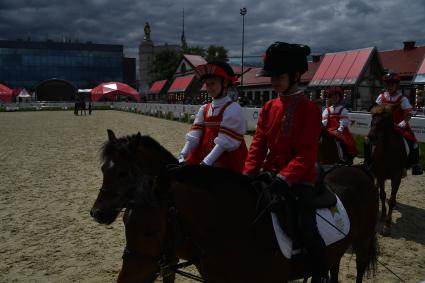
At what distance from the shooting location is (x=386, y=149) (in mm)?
7277

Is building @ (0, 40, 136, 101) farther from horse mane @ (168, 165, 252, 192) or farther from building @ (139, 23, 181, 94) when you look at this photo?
horse mane @ (168, 165, 252, 192)

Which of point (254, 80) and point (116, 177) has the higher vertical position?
point (254, 80)

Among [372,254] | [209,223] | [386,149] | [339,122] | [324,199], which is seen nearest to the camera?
[209,223]

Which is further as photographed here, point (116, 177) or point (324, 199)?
point (324, 199)

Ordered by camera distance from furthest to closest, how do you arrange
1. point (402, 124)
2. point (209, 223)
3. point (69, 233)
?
1. point (402, 124)
2. point (69, 233)
3. point (209, 223)

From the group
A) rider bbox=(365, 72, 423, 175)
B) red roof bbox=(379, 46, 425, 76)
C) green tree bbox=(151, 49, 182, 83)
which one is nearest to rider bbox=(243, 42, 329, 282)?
rider bbox=(365, 72, 423, 175)

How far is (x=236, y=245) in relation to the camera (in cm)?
254

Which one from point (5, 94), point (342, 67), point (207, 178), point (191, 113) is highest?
point (342, 67)

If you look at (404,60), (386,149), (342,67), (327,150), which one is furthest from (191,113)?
(386,149)

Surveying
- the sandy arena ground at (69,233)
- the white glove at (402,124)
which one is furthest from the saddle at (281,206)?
the white glove at (402,124)

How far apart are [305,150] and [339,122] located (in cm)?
558

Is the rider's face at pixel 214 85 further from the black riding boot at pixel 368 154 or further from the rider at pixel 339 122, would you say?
the black riding boot at pixel 368 154

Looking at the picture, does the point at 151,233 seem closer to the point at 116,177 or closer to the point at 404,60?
the point at 116,177

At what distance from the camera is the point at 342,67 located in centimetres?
3494
